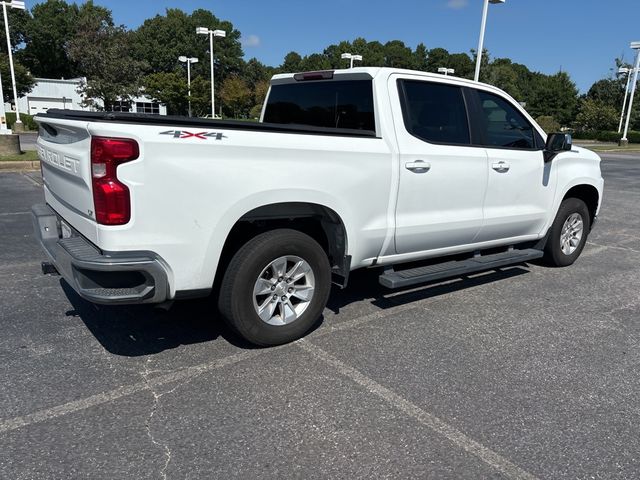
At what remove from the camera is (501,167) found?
4855mm

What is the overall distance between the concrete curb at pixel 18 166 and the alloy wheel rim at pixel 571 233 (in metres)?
12.0

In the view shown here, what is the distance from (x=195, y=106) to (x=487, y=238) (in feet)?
182

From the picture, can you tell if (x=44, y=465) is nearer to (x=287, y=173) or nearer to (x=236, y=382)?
(x=236, y=382)

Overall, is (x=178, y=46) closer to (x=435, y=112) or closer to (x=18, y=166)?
(x=18, y=166)

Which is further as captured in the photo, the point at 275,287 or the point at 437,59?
the point at 437,59

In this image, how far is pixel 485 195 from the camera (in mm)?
4797

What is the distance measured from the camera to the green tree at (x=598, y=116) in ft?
180

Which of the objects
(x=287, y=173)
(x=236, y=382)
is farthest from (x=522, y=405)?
(x=287, y=173)

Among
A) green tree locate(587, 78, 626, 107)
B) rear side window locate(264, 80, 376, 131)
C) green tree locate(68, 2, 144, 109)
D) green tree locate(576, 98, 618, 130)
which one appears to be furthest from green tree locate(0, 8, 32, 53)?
rear side window locate(264, 80, 376, 131)

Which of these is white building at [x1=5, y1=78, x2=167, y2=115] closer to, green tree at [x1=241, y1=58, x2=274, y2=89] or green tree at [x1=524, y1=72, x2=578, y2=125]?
green tree at [x1=241, y1=58, x2=274, y2=89]

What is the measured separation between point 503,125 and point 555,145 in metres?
0.63

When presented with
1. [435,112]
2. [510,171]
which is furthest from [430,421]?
[510,171]

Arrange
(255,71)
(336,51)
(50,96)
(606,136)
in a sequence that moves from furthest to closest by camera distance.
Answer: (336,51) < (255,71) < (50,96) < (606,136)

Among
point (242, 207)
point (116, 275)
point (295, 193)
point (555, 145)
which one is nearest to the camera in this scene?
point (116, 275)
